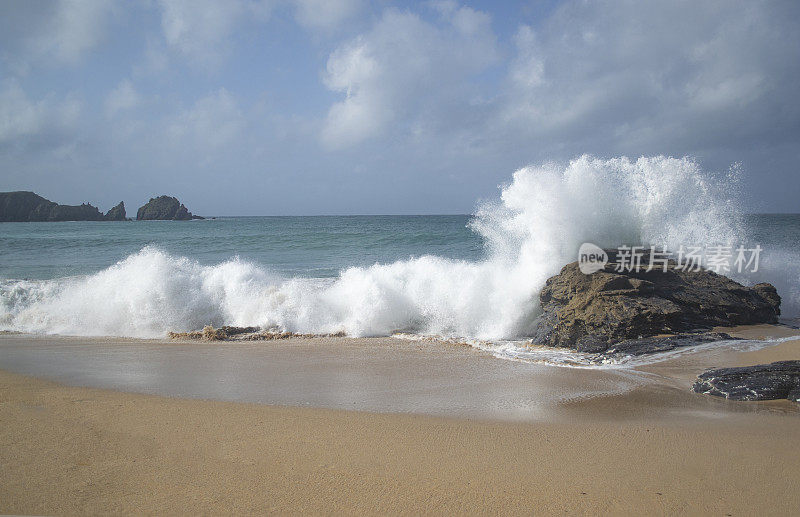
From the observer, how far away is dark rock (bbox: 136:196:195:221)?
2707 inches

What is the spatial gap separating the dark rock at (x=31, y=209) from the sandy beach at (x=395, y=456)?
211ft

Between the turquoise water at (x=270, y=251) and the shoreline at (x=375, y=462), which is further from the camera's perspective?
the turquoise water at (x=270, y=251)

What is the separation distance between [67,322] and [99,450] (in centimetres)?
671

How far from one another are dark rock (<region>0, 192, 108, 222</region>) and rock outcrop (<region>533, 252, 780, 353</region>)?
65415 millimetres

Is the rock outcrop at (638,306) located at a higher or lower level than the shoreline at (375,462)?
higher

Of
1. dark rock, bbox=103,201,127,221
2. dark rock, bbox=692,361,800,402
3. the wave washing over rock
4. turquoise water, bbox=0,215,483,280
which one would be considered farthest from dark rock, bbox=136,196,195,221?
dark rock, bbox=692,361,800,402

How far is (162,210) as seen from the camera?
68750mm

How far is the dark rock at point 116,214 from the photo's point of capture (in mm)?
61562

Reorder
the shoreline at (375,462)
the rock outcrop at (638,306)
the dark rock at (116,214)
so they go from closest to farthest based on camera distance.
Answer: the shoreline at (375,462) < the rock outcrop at (638,306) < the dark rock at (116,214)

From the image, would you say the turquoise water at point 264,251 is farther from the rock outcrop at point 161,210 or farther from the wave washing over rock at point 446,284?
the rock outcrop at point 161,210

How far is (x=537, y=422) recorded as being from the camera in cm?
361

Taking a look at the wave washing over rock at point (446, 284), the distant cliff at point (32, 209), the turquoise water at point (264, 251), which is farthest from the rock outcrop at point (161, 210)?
the wave washing over rock at point (446, 284)

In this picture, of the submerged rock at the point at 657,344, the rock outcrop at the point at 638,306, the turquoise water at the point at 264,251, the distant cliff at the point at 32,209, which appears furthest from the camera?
the distant cliff at the point at 32,209

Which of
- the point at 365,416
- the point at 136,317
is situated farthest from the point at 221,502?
the point at 136,317
